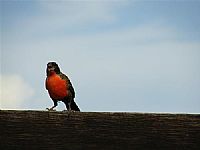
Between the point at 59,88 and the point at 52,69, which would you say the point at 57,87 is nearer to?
the point at 59,88

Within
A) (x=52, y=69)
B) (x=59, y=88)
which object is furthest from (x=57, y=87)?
(x=52, y=69)

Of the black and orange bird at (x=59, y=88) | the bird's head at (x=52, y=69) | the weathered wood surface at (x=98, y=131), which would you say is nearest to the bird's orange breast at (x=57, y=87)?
the black and orange bird at (x=59, y=88)

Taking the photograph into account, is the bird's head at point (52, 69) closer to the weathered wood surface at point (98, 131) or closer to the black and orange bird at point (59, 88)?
the black and orange bird at point (59, 88)

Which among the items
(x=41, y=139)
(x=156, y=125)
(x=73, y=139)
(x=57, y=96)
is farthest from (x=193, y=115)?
(x=57, y=96)

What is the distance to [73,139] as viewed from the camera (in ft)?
5.03

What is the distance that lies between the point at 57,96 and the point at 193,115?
5532 millimetres

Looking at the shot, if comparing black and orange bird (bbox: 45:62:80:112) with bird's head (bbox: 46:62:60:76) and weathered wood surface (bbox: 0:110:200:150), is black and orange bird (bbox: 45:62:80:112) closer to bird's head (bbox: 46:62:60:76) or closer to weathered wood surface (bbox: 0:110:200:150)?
bird's head (bbox: 46:62:60:76)

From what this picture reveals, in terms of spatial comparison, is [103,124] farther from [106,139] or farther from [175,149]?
[175,149]

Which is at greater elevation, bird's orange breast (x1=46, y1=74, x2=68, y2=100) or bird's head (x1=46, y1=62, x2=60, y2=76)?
bird's head (x1=46, y1=62, x2=60, y2=76)

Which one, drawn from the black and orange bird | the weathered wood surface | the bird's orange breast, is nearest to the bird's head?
the black and orange bird

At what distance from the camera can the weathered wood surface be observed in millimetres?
1521

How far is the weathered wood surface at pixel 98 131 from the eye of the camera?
152cm

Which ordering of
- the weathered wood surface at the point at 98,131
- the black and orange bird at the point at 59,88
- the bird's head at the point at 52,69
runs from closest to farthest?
the weathered wood surface at the point at 98,131, the black and orange bird at the point at 59,88, the bird's head at the point at 52,69

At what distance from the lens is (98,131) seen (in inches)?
60.9
